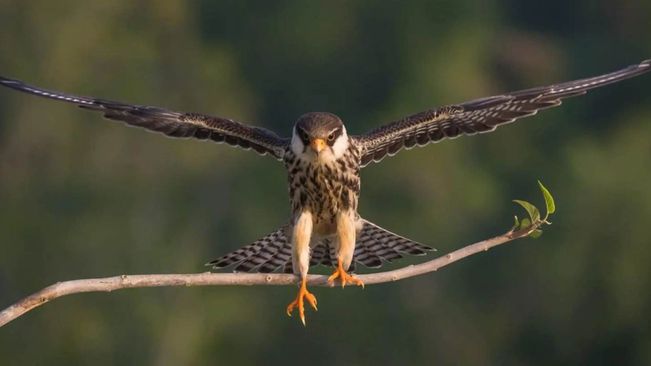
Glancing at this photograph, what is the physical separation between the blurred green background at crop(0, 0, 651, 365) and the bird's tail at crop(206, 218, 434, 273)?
15659mm

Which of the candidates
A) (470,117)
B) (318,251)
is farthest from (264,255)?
(470,117)

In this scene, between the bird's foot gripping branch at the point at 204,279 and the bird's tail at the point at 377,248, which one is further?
the bird's tail at the point at 377,248

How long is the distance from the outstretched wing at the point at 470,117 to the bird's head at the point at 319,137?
498mm

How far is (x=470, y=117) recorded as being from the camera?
960 cm

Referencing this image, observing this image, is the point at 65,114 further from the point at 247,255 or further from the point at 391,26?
the point at 247,255

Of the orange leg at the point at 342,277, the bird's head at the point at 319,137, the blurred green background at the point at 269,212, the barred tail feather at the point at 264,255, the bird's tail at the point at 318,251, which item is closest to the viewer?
the orange leg at the point at 342,277

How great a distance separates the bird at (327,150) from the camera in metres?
8.67

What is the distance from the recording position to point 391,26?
39281mm

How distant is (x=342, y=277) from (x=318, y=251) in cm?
79

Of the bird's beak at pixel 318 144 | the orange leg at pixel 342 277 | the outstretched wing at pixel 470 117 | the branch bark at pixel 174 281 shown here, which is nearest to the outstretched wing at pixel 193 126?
the outstretched wing at pixel 470 117

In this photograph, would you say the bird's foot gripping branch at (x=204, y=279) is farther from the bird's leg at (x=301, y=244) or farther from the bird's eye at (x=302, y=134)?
the bird's eye at (x=302, y=134)

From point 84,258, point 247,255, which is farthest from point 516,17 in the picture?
point 247,255

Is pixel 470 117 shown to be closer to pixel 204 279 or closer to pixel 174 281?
pixel 204 279

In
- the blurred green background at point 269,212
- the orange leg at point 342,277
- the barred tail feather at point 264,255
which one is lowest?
the orange leg at point 342,277
